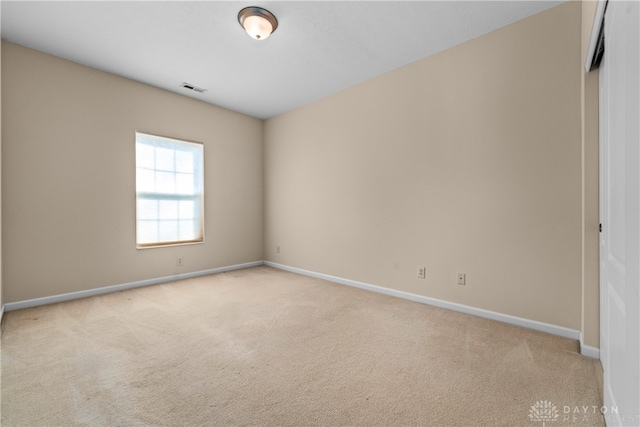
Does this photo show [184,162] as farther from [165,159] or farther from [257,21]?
[257,21]

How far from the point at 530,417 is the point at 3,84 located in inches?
207

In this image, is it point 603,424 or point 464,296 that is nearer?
point 603,424

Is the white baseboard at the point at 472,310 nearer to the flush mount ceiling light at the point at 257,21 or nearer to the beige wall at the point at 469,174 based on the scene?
the beige wall at the point at 469,174

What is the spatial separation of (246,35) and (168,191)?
256 cm

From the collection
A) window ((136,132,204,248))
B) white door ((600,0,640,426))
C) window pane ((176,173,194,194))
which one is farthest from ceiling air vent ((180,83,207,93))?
white door ((600,0,640,426))

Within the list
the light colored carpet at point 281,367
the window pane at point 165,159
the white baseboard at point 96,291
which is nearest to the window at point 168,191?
the window pane at point 165,159

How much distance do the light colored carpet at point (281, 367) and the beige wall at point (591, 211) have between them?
29cm

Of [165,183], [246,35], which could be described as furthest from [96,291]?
[246,35]

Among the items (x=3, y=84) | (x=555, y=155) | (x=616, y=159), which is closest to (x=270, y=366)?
(x=616, y=159)

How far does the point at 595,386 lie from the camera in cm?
169

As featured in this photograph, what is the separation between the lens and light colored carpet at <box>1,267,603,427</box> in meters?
1.51

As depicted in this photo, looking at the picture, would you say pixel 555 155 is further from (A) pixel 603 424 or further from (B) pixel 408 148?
(A) pixel 603 424

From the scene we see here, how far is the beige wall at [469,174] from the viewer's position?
2.40 metres

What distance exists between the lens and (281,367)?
1.94m
